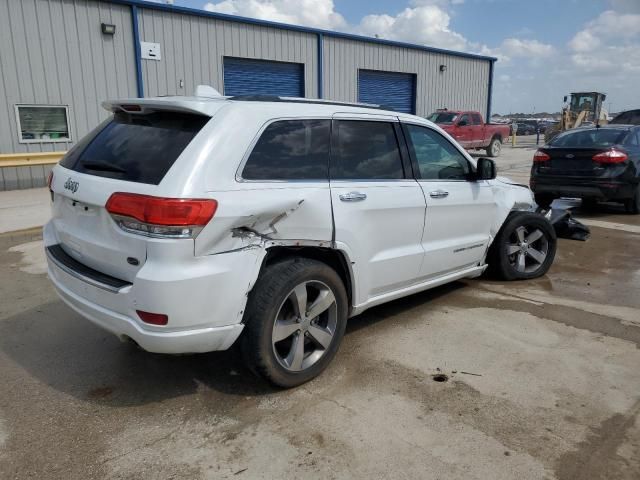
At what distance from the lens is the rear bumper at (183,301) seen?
271 cm

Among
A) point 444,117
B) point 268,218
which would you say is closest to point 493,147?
point 444,117

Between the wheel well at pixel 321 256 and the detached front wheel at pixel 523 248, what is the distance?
2.23 meters

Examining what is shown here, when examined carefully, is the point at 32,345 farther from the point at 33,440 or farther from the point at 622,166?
the point at 622,166

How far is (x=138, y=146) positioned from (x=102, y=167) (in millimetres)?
255

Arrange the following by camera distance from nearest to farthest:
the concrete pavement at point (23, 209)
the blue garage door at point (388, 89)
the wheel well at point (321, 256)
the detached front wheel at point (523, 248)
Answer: the wheel well at point (321, 256) < the detached front wheel at point (523, 248) < the concrete pavement at point (23, 209) < the blue garage door at point (388, 89)

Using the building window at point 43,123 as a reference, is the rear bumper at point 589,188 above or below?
below

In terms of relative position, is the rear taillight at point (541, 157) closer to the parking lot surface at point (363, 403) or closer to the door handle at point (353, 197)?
the parking lot surface at point (363, 403)

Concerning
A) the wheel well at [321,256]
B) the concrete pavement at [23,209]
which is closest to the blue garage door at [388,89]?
the concrete pavement at [23,209]

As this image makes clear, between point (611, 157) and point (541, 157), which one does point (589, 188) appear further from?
point (541, 157)

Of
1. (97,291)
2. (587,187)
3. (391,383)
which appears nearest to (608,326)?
(391,383)

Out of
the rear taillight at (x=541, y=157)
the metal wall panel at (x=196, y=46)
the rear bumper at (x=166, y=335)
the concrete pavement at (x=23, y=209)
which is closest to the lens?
the rear bumper at (x=166, y=335)

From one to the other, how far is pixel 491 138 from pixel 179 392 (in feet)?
71.3

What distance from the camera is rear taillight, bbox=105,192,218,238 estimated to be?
2.69m

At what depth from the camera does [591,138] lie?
30.7ft
